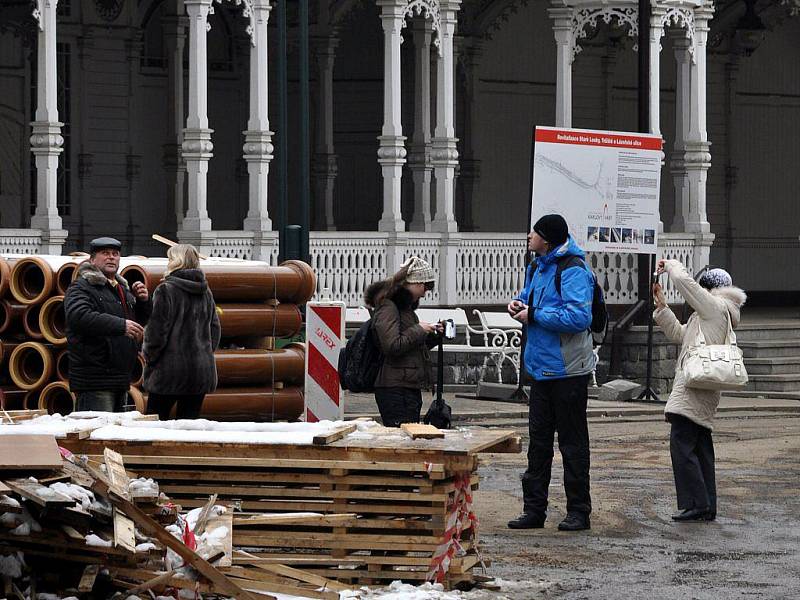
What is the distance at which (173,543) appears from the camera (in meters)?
8.69

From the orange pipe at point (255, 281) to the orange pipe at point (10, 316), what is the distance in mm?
1111

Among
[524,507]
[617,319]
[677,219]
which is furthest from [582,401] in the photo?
[677,219]

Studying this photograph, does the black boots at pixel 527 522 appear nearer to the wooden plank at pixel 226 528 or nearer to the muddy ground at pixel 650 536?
the muddy ground at pixel 650 536

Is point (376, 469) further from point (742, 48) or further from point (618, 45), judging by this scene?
point (742, 48)

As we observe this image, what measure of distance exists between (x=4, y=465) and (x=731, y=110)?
29.9 metres

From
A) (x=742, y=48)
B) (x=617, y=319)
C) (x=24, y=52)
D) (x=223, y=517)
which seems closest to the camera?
(x=223, y=517)

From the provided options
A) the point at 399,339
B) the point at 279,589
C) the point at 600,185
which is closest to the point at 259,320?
the point at 399,339

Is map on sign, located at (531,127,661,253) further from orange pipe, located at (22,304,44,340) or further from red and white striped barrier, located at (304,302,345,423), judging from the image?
orange pipe, located at (22,304,44,340)

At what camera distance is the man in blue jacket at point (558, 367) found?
1209 cm

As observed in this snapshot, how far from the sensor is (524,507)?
12.2 m

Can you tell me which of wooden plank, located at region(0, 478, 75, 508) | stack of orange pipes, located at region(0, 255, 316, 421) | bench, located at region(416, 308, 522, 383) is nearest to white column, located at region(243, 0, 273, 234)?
bench, located at region(416, 308, 522, 383)

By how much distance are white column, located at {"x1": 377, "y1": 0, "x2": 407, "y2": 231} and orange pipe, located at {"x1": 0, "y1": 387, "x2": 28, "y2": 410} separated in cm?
1094

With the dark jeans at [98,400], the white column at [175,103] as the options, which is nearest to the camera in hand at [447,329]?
the dark jeans at [98,400]

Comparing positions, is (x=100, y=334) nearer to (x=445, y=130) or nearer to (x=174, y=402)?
(x=174, y=402)
